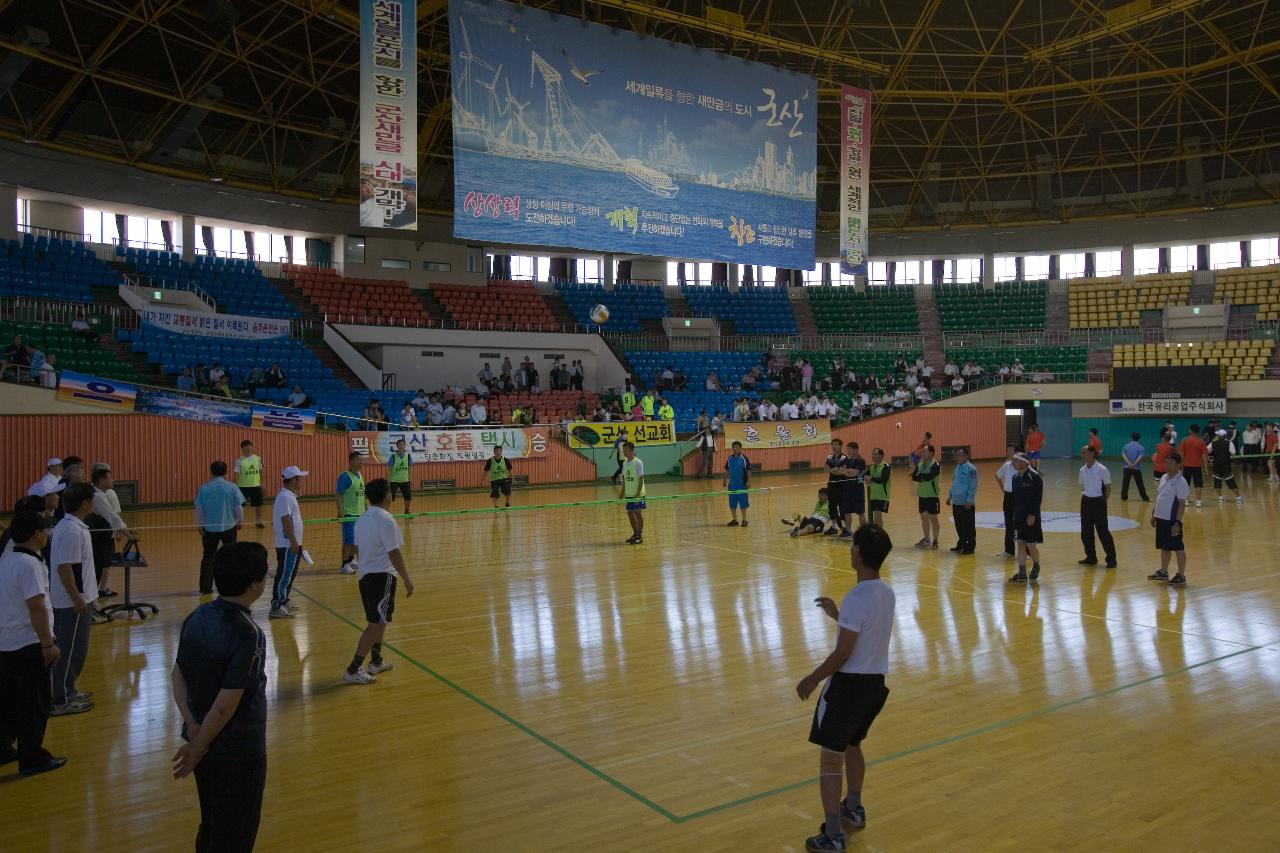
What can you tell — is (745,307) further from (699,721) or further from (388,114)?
(699,721)

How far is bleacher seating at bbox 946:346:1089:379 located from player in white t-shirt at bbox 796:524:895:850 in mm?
35654

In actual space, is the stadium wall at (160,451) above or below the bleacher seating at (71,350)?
below

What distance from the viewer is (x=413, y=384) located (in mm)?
32000

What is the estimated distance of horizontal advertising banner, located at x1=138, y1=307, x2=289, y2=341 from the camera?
26.9m

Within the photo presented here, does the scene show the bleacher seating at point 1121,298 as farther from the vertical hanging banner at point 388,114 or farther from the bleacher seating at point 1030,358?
the vertical hanging banner at point 388,114

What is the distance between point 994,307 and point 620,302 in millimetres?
18530

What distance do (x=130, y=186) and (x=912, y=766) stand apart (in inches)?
1284

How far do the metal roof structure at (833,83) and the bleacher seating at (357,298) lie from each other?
3249 mm

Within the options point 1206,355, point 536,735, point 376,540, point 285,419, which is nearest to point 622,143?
point 285,419

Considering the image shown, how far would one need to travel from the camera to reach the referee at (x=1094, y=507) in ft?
41.8

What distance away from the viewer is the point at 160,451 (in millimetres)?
21344

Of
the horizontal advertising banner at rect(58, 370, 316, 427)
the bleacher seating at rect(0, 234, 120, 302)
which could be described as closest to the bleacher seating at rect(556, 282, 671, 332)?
the horizontal advertising banner at rect(58, 370, 316, 427)

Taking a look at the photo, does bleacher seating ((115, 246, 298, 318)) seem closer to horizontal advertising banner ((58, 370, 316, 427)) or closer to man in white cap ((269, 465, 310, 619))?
horizontal advertising banner ((58, 370, 316, 427))

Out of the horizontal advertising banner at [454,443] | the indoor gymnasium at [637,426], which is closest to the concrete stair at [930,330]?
the indoor gymnasium at [637,426]
